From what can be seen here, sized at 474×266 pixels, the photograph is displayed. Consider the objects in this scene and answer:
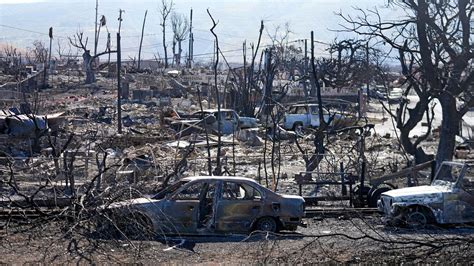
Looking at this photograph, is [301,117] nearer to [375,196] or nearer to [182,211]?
[375,196]

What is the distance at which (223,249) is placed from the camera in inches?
623

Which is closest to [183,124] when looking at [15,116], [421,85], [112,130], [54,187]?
[112,130]

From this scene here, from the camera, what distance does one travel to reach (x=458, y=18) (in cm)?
2738

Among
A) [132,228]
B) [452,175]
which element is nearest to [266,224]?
[132,228]

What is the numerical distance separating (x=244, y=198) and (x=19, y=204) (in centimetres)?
443

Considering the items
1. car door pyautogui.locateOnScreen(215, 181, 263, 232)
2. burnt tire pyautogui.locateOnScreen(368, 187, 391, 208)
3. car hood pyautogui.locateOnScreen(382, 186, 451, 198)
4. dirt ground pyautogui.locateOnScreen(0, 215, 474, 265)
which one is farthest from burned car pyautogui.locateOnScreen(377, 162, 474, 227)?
car door pyautogui.locateOnScreen(215, 181, 263, 232)

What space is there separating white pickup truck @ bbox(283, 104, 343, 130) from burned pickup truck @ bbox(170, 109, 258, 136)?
1.61 meters

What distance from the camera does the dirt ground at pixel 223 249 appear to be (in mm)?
13617

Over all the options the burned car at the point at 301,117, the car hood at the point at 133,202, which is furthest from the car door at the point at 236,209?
the burned car at the point at 301,117

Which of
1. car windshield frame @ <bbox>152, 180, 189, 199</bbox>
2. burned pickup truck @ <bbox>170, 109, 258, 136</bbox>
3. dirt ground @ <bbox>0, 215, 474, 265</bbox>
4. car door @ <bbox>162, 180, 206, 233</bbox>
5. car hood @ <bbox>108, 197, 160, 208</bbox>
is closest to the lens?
dirt ground @ <bbox>0, 215, 474, 265</bbox>

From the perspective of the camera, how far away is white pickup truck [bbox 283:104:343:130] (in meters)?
42.1

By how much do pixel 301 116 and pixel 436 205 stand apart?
80.0 feet

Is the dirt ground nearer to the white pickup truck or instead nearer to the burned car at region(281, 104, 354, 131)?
the burned car at region(281, 104, 354, 131)

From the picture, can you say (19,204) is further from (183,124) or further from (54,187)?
(183,124)
